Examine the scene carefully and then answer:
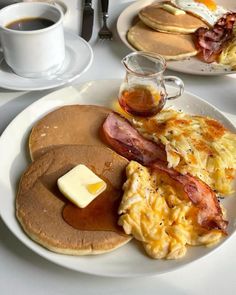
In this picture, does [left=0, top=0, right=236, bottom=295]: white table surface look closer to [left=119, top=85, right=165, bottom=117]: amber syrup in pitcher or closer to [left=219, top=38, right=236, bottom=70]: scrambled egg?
[left=119, top=85, right=165, bottom=117]: amber syrup in pitcher

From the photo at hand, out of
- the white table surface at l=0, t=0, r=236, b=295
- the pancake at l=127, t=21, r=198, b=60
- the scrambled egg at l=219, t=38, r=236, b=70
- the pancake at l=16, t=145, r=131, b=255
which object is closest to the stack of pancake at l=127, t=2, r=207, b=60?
the pancake at l=127, t=21, r=198, b=60

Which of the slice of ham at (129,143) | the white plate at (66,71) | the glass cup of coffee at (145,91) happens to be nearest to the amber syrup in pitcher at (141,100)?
the glass cup of coffee at (145,91)

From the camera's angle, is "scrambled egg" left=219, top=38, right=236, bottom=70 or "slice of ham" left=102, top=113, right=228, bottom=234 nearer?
"slice of ham" left=102, top=113, right=228, bottom=234

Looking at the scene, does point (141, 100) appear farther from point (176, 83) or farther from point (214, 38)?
point (214, 38)

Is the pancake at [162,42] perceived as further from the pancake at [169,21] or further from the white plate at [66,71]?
the white plate at [66,71]

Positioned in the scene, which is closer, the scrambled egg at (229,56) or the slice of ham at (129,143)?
the slice of ham at (129,143)
